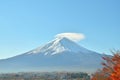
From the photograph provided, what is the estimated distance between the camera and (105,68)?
34.6m

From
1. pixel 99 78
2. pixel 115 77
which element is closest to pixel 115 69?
pixel 115 77

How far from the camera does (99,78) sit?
40.2 m

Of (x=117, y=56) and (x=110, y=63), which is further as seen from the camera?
(x=110, y=63)

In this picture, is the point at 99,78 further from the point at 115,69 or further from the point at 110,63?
the point at 115,69

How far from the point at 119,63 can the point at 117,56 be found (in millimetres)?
850

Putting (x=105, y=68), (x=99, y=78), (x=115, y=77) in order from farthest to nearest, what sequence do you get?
(x=99, y=78) → (x=105, y=68) → (x=115, y=77)

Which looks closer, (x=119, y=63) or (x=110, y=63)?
(x=119, y=63)

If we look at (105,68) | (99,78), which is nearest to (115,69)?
Result: (105,68)

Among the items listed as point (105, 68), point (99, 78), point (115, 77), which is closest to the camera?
point (115, 77)

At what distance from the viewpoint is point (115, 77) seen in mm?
30391

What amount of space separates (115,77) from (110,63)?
172 inches

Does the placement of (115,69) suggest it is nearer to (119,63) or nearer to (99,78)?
(119,63)

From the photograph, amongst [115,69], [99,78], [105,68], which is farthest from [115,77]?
[99,78]

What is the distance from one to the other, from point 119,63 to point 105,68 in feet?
10.8
